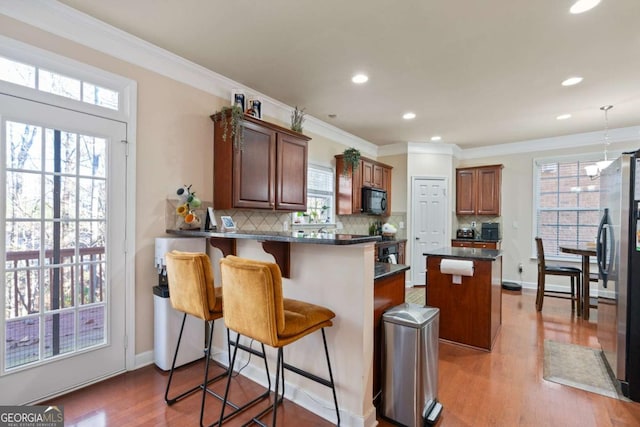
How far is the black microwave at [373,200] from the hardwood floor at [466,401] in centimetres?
282

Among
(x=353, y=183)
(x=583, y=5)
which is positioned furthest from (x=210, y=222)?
(x=583, y=5)

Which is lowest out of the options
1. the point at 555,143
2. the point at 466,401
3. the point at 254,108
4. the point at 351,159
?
the point at 466,401

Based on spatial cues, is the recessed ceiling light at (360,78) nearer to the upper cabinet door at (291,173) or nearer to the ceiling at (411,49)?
the ceiling at (411,49)

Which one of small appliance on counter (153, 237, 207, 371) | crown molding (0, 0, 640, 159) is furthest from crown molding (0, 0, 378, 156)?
small appliance on counter (153, 237, 207, 371)

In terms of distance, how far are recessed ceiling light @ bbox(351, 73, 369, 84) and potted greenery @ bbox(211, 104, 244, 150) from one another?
122cm

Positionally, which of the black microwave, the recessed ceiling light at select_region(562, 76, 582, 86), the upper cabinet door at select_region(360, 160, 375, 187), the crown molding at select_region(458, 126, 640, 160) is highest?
the recessed ceiling light at select_region(562, 76, 582, 86)

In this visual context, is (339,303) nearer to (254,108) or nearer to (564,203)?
(254,108)

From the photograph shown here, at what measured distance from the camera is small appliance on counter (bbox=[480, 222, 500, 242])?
5789 mm

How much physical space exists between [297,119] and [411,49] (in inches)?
70.0

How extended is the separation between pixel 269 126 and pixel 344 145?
7.08 feet

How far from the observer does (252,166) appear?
3203 millimetres

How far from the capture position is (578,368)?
2635 mm

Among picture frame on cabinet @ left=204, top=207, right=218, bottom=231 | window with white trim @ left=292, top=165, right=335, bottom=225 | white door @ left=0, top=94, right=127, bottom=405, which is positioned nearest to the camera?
white door @ left=0, top=94, right=127, bottom=405

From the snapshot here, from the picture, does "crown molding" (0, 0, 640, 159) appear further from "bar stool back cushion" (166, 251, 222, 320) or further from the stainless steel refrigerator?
the stainless steel refrigerator
